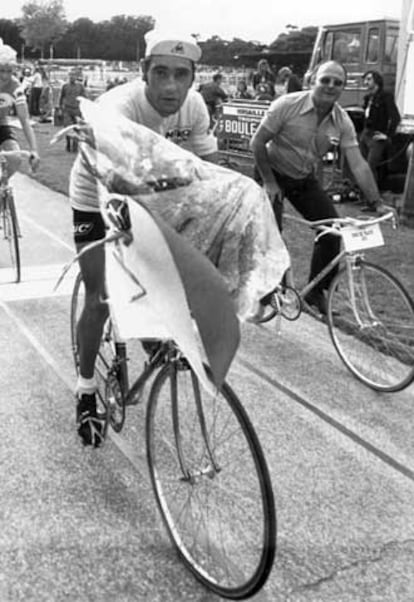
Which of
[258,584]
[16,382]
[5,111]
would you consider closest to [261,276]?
[258,584]

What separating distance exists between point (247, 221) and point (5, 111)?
5.56 metres

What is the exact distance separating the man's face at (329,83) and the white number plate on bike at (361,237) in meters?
1.09

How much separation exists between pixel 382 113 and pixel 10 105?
6610mm

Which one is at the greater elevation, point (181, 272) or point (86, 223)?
point (181, 272)

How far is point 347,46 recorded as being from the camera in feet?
51.4

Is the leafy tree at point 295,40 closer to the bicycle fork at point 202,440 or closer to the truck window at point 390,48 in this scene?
the truck window at point 390,48

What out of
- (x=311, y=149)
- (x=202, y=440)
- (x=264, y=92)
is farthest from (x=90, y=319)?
(x=264, y=92)

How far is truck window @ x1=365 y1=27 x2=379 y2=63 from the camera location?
586 inches

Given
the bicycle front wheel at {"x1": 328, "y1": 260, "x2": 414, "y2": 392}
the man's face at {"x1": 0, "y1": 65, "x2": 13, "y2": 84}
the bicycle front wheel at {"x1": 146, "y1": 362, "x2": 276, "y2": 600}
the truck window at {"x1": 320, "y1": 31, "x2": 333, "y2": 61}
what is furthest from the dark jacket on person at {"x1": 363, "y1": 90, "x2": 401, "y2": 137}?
the bicycle front wheel at {"x1": 146, "y1": 362, "x2": 276, "y2": 600}

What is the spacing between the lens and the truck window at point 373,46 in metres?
14.9

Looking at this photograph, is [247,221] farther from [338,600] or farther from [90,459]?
[90,459]

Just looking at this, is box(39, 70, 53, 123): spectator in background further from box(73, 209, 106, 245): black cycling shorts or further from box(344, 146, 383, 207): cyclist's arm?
box(73, 209, 106, 245): black cycling shorts

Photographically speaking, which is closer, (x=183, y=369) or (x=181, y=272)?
(x=181, y=272)

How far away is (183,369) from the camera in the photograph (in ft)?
9.11
